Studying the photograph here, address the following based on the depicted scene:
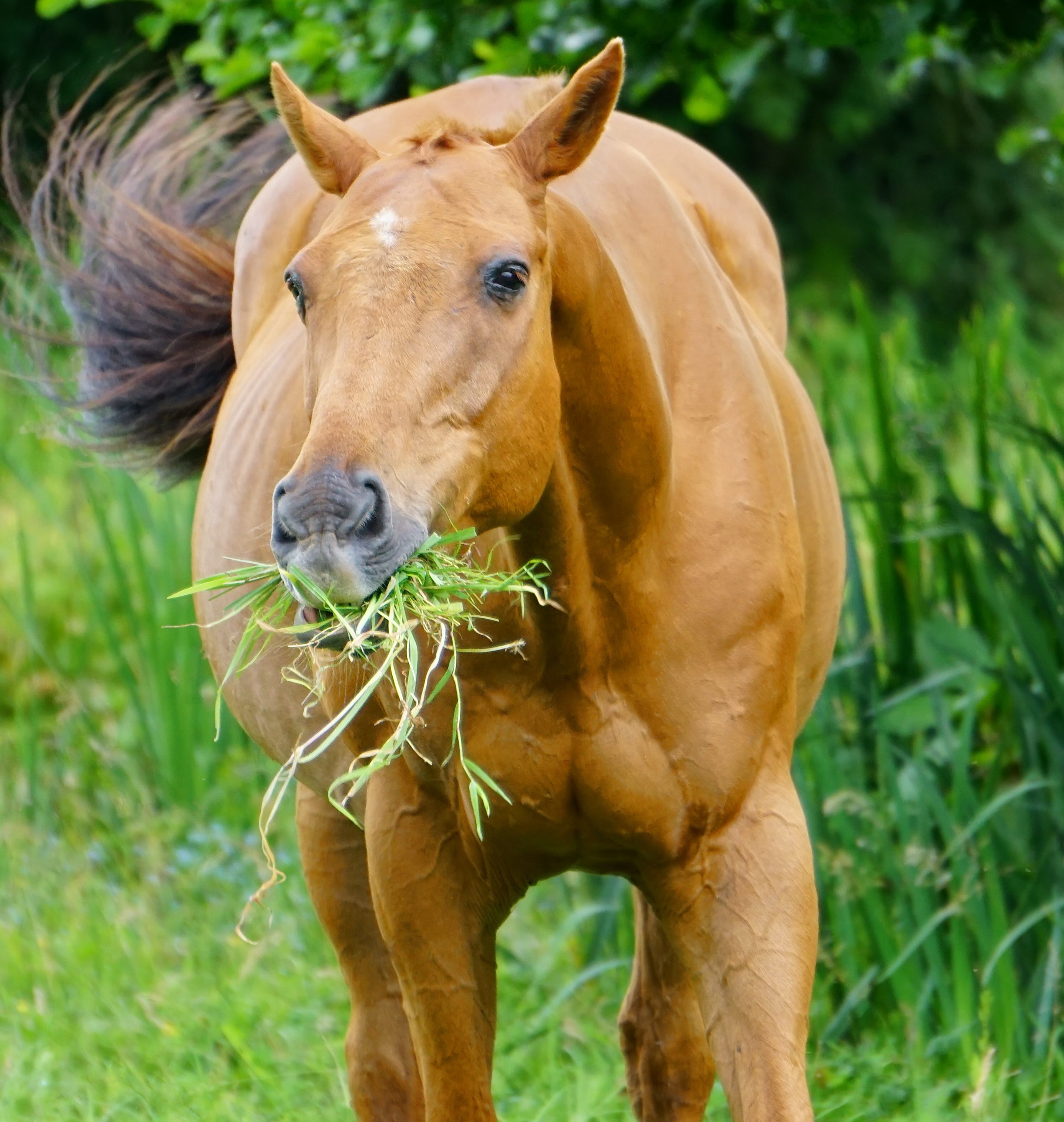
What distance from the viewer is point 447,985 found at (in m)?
2.56

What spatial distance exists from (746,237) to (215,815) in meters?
2.49

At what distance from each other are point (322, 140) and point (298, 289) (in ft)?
0.87

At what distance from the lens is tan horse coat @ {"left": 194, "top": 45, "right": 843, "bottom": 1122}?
2.33m

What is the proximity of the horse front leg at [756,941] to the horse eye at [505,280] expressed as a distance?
851 millimetres

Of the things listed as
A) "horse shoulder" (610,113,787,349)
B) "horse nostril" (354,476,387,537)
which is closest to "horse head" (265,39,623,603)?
"horse nostril" (354,476,387,537)

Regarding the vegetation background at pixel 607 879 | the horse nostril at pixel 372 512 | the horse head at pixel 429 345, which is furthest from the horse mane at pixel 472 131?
the vegetation background at pixel 607 879

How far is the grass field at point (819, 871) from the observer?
349 cm

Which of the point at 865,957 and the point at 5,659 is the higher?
the point at 865,957

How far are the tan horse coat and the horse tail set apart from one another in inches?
35.0

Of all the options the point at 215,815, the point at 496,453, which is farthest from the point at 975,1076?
the point at 215,815

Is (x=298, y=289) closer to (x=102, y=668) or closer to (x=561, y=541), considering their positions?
(x=561, y=541)

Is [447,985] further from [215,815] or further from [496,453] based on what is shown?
[215,815]

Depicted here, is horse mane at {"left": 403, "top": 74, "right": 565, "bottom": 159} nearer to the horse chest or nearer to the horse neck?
the horse neck

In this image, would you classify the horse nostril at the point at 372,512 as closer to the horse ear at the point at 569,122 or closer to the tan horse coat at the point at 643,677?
the tan horse coat at the point at 643,677
